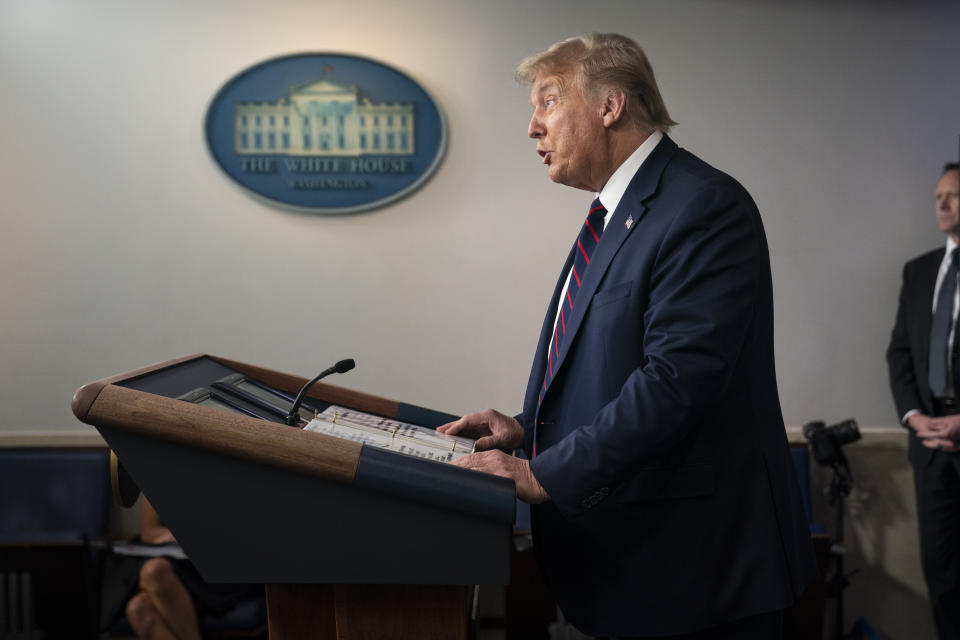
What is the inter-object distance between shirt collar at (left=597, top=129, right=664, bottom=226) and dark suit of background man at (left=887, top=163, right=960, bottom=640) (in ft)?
6.72

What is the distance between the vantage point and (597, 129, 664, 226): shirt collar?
1.43 metres

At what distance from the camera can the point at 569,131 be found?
57.0 inches

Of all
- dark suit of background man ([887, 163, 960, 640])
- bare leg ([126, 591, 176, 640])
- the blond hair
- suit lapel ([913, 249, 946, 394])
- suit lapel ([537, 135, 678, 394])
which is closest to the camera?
suit lapel ([537, 135, 678, 394])

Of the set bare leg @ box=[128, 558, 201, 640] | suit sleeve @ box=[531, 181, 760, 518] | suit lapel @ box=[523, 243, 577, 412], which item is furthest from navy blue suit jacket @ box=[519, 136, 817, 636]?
bare leg @ box=[128, 558, 201, 640]

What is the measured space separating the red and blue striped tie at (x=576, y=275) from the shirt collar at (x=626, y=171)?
0.11ft

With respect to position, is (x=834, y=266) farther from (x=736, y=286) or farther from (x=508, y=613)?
(x=736, y=286)

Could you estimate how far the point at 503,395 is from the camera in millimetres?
3188

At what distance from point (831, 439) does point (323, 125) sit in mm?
2455

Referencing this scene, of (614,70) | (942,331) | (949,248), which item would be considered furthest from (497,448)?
(949,248)

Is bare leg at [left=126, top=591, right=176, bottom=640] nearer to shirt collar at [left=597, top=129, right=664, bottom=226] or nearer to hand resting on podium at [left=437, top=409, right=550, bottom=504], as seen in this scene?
hand resting on podium at [left=437, top=409, right=550, bottom=504]

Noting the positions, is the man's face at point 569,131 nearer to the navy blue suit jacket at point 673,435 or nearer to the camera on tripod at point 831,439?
Result: the navy blue suit jacket at point 673,435

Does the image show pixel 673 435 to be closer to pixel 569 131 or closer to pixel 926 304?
pixel 569 131

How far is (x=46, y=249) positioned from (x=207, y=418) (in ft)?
8.43

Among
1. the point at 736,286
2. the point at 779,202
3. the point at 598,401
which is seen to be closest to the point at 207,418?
the point at 598,401
